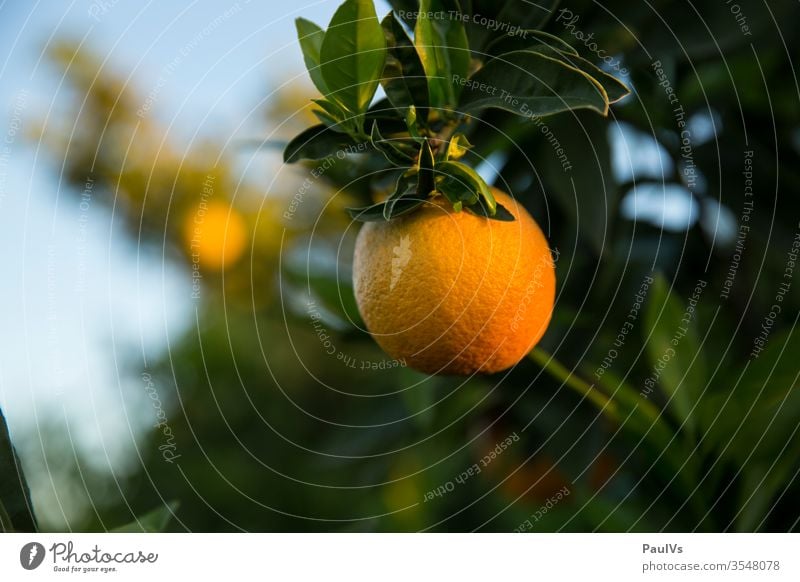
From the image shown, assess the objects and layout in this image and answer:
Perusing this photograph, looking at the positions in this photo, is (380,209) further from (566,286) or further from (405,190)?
(566,286)

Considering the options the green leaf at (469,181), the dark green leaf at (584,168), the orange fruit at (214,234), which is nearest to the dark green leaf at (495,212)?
the green leaf at (469,181)

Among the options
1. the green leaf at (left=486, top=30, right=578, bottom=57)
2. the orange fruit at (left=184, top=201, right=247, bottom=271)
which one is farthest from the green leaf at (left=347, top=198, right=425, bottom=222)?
the orange fruit at (left=184, top=201, right=247, bottom=271)

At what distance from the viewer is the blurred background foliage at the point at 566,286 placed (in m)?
0.66

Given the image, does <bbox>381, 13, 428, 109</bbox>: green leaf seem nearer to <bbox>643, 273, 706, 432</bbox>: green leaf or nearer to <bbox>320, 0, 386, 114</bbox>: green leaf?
<bbox>320, 0, 386, 114</bbox>: green leaf

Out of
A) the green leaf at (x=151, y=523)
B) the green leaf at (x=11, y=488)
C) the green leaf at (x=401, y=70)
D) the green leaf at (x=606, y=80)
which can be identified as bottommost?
Answer: the green leaf at (x=151, y=523)

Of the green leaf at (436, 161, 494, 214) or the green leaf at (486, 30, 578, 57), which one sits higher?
the green leaf at (486, 30, 578, 57)

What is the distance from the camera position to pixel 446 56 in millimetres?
494

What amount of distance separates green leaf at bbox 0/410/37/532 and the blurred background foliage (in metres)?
0.29

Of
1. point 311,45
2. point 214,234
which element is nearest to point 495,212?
point 311,45

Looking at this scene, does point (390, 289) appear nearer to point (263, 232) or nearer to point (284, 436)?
point (263, 232)

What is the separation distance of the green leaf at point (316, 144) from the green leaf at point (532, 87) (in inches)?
3.0

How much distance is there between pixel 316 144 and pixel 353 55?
0.19 ft

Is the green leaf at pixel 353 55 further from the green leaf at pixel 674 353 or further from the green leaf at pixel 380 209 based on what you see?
the green leaf at pixel 674 353

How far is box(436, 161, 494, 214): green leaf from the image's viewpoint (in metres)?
0.43
